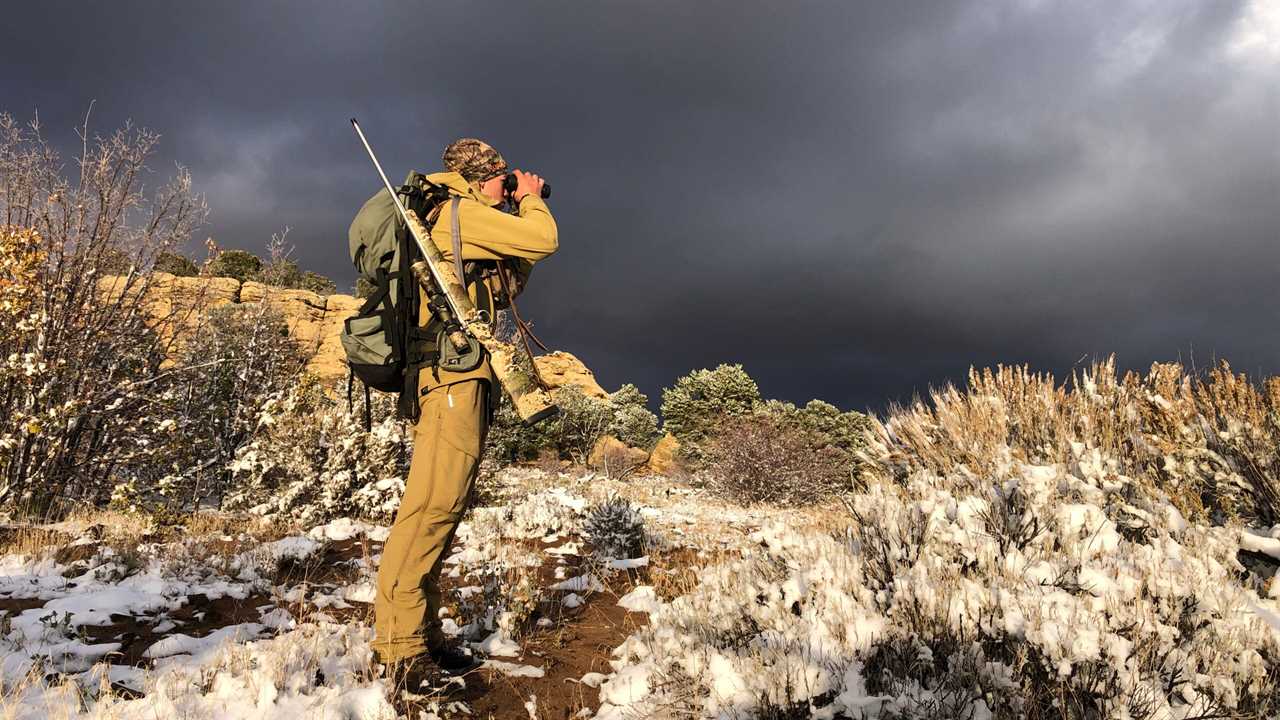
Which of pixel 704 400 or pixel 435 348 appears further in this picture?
pixel 704 400

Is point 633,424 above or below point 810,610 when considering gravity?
above

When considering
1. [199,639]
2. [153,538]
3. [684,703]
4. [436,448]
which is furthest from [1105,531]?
[153,538]

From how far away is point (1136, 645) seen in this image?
2324 millimetres

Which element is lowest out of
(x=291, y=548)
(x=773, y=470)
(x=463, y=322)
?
(x=291, y=548)

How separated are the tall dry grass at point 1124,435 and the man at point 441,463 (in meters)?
3.07

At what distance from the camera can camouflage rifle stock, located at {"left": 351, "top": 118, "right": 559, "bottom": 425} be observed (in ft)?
9.34

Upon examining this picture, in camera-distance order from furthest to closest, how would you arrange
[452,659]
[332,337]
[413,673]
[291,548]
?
[332,337], [291,548], [452,659], [413,673]

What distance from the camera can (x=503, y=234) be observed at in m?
2.85

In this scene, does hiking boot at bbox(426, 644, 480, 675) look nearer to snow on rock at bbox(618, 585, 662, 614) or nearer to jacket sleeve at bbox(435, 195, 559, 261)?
snow on rock at bbox(618, 585, 662, 614)

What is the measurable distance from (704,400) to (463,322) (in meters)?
27.5

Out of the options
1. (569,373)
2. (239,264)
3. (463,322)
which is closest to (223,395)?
(463,322)

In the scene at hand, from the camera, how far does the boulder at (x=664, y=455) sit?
89.6ft

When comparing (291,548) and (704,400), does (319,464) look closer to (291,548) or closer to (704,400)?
(291,548)

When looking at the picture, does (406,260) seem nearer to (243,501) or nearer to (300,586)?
(300,586)
